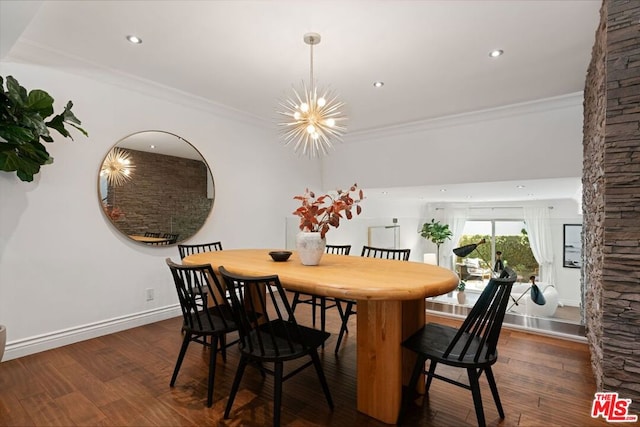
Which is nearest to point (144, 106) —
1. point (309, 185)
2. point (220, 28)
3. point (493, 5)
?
point (220, 28)

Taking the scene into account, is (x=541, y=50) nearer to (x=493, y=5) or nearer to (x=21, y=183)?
(x=493, y=5)

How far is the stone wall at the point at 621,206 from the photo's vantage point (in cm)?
192

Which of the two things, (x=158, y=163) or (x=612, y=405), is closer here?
(x=612, y=405)

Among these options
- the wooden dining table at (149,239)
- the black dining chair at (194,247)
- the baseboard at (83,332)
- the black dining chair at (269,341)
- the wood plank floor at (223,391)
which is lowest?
the wood plank floor at (223,391)

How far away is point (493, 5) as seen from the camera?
2.08 meters

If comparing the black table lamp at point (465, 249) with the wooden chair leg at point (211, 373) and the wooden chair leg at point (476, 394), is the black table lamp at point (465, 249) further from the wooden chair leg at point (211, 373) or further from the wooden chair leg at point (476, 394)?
the wooden chair leg at point (211, 373)

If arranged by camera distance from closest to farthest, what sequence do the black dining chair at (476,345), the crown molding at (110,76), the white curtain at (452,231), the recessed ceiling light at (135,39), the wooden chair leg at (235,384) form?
the black dining chair at (476,345) < the wooden chair leg at (235,384) < the recessed ceiling light at (135,39) < the crown molding at (110,76) < the white curtain at (452,231)

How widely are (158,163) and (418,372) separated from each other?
320cm

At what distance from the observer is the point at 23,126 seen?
2.25 meters

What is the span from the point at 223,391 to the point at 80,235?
2.02 metres

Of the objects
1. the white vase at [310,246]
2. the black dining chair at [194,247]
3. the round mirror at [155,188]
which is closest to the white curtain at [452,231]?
the white vase at [310,246]

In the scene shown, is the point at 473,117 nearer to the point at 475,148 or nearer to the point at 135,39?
the point at 475,148

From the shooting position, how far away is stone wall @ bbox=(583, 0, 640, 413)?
192 cm

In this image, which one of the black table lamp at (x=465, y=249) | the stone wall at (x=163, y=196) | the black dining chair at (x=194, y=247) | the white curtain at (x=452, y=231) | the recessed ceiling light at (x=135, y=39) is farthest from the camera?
the white curtain at (x=452, y=231)
